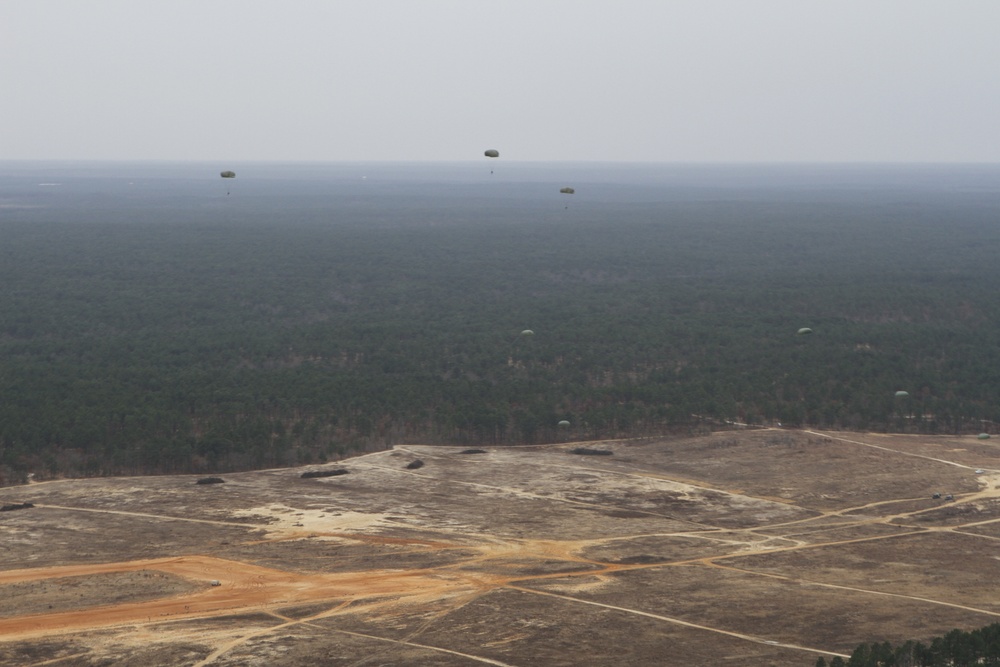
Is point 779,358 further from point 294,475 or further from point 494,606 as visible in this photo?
point 494,606

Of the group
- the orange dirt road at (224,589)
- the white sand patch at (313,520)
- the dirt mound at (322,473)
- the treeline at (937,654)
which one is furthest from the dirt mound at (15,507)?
the treeline at (937,654)

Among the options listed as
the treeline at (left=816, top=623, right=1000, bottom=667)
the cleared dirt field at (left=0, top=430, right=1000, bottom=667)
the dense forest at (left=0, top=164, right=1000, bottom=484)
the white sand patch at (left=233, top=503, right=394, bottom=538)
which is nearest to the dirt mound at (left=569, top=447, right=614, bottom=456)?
the cleared dirt field at (left=0, top=430, right=1000, bottom=667)

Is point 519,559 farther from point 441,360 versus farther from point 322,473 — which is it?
point 441,360

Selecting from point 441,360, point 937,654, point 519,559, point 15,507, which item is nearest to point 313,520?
point 519,559

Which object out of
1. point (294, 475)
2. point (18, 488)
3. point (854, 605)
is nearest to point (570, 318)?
point (294, 475)

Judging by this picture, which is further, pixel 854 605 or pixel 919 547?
pixel 919 547
